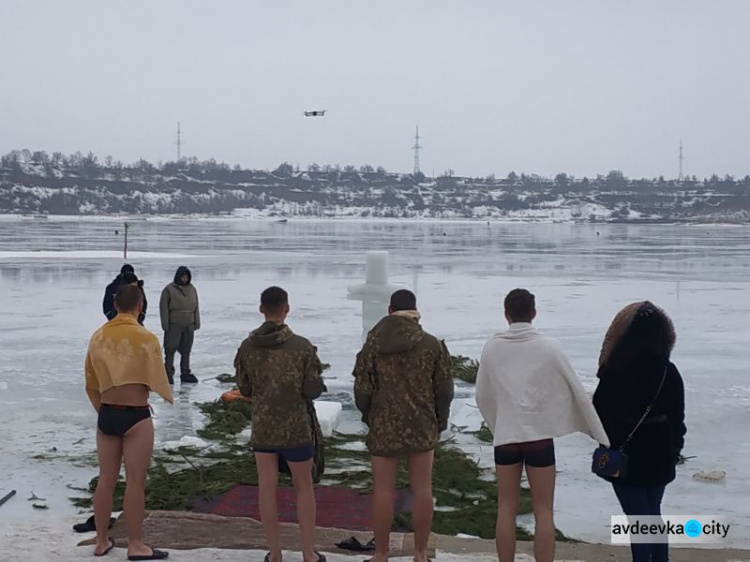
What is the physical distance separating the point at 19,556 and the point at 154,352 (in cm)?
135

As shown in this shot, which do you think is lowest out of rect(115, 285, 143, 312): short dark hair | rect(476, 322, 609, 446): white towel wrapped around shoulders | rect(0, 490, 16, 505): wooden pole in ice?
rect(0, 490, 16, 505): wooden pole in ice

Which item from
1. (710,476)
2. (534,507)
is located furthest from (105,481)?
(710,476)

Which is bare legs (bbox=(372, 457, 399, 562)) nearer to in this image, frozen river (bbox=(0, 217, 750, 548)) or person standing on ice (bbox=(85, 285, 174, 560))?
person standing on ice (bbox=(85, 285, 174, 560))

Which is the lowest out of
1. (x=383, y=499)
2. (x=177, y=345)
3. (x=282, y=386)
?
(x=177, y=345)

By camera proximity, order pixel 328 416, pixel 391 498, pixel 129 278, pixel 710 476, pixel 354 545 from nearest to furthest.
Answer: pixel 391 498
pixel 354 545
pixel 710 476
pixel 328 416
pixel 129 278

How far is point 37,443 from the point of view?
28.8ft

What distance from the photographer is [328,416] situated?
30.1 feet

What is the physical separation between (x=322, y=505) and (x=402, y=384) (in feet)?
6.82

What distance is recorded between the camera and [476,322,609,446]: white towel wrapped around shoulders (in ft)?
15.8

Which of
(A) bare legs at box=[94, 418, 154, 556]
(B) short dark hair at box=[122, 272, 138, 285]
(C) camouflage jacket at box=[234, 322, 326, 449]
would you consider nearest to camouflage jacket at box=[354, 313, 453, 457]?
(C) camouflage jacket at box=[234, 322, 326, 449]

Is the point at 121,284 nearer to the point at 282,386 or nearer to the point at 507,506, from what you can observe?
the point at 282,386

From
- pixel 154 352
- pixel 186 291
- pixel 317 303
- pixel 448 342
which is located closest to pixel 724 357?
pixel 448 342

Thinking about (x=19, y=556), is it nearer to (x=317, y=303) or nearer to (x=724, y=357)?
(x=724, y=357)

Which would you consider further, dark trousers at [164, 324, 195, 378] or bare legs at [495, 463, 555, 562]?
dark trousers at [164, 324, 195, 378]
